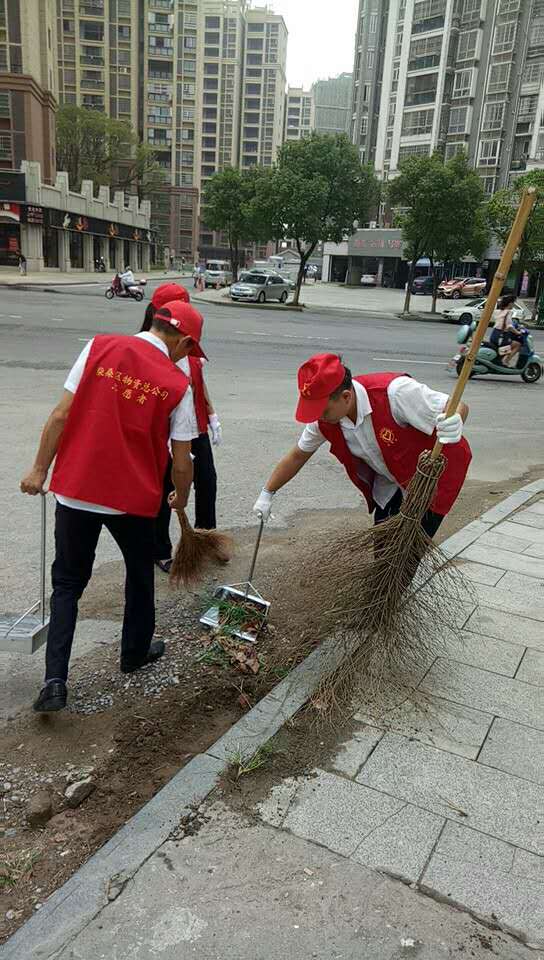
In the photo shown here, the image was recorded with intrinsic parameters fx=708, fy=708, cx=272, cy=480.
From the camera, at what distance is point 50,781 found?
8.18 feet

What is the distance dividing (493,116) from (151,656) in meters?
65.1

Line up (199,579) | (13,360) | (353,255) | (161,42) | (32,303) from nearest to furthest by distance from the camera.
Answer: (199,579) < (13,360) < (32,303) < (353,255) < (161,42)

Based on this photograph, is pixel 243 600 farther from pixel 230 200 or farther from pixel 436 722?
pixel 230 200

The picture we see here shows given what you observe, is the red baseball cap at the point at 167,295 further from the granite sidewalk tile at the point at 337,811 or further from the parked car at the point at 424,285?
the parked car at the point at 424,285

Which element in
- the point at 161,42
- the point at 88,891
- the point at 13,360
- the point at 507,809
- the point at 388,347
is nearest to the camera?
the point at 88,891

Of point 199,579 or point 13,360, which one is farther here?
point 13,360

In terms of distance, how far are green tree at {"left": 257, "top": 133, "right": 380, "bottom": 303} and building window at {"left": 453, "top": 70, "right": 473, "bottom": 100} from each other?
106ft

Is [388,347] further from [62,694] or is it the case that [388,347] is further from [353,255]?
[353,255]

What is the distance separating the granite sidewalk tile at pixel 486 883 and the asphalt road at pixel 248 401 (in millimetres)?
2483

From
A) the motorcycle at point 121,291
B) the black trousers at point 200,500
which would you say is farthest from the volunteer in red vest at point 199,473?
the motorcycle at point 121,291

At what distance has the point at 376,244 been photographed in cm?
5950

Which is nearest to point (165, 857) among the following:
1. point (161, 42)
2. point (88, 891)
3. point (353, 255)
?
point (88, 891)

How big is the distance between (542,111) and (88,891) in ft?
208

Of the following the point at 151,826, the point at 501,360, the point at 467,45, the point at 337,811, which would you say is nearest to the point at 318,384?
the point at 337,811
